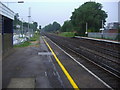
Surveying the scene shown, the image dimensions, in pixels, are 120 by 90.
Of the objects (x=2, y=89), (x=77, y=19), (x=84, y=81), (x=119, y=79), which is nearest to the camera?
(x=2, y=89)

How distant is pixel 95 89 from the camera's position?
23.7 ft

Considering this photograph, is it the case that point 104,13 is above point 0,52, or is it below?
above

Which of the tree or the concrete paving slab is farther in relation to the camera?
the tree

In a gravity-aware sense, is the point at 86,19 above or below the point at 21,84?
above

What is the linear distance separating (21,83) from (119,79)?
4.31 m

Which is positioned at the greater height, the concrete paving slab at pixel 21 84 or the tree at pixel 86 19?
the tree at pixel 86 19

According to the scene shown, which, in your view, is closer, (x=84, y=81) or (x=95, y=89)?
(x=95, y=89)

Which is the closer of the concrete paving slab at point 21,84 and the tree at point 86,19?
the concrete paving slab at point 21,84

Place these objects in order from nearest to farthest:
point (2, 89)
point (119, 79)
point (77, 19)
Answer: point (2, 89)
point (119, 79)
point (77, 19)

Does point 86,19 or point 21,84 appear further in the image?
point 86,19

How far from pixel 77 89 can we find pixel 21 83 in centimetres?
210

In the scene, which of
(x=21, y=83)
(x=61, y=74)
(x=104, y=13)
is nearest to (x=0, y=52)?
(x=61, y=74)

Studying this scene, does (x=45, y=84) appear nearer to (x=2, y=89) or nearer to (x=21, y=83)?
(x=21, y=83)

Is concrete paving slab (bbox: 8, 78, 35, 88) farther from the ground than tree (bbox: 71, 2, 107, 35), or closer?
closer
